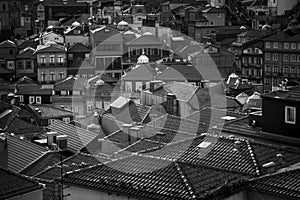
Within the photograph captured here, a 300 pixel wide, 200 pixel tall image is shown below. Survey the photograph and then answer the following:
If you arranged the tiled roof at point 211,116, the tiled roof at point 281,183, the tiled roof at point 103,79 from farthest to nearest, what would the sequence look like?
the tiled roof at point 103,79
the tiled roof at point 211,116
the tiled roof at point 281,183

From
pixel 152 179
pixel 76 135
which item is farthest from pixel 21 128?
pixel 152 179

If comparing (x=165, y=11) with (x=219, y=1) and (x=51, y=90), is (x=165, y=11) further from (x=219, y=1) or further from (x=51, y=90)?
(x=51, y=90)

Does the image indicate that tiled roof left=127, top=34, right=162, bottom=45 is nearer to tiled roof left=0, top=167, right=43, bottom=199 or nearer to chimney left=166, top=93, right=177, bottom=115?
chimney left=166, top=93, right=177, bottom=115

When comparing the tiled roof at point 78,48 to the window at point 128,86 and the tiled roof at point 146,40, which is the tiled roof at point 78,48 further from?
the window at point 128,86

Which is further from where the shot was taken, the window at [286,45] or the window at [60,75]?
the window at [286,45]

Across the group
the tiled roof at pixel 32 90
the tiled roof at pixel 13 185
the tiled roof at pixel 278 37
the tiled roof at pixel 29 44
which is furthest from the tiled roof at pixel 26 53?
the tiled roof at pixel 13 185

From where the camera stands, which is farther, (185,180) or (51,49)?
(51,49)

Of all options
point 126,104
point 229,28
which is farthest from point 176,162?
point 229,28

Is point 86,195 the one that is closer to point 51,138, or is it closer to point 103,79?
point 51,138
